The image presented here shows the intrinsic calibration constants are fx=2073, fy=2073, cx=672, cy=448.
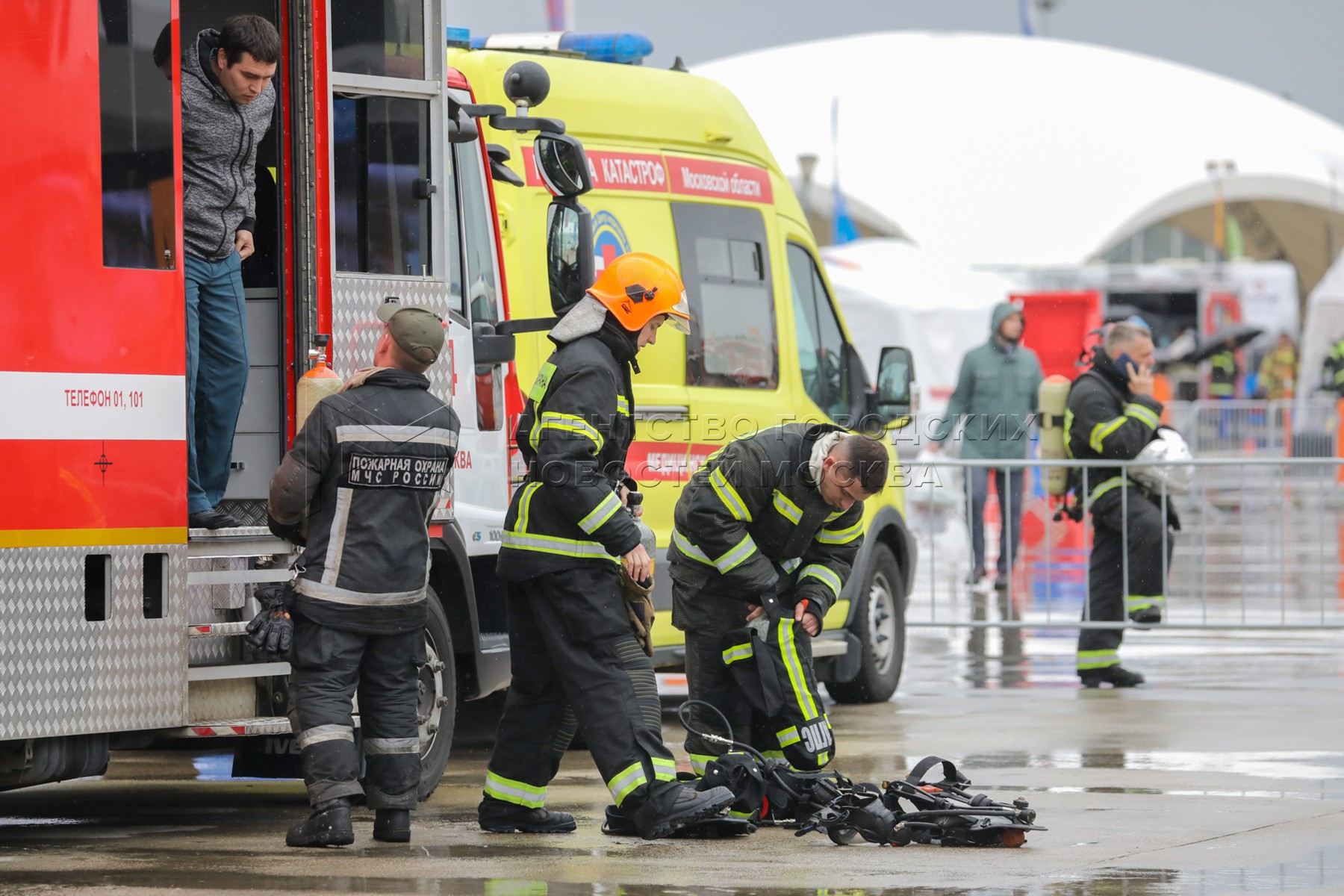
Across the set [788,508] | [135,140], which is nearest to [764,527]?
[788,508]

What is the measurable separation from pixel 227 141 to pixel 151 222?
2.22ft

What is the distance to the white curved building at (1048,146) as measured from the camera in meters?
52.6

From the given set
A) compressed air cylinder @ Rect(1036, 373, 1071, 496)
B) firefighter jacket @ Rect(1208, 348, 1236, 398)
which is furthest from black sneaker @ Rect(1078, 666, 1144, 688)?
firefighter jacket @ Rect(1208, 348, 1236, 398)

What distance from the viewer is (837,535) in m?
7.26

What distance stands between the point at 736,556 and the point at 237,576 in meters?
1.67

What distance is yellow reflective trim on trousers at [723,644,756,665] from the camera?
7.12 m

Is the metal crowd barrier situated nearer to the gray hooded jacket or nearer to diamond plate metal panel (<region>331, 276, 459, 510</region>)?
diamond plate metal panel (<region>331, 276, 459, 510</region>)

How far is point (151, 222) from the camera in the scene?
6.59m

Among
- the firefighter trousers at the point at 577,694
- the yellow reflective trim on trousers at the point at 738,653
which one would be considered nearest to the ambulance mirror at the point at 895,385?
the yellow reflective trim on trousers at the point at 738,653

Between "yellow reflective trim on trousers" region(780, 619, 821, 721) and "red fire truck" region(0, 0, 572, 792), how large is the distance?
1403mm

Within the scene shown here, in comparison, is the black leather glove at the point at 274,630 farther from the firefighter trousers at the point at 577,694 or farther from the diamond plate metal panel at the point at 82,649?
the firefighter trousers at the point at 577,694

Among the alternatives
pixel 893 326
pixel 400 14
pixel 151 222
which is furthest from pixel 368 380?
pixel 893 326

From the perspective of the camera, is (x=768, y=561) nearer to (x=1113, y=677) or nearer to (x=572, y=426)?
(x=572, y=426)

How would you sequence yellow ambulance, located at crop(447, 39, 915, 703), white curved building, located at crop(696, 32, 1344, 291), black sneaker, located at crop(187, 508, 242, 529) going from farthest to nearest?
white curved building, located at crop(696, 32, 1344, 291) → yellow ambulance, located at crop(447, 39, 915, 703) → black sneaker, located at crop(187, 508, 242, 529)
